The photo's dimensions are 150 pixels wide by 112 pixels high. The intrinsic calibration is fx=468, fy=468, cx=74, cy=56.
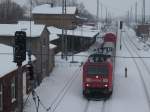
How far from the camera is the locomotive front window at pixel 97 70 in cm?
3173

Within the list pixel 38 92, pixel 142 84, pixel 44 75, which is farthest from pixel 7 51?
pixel 142 84

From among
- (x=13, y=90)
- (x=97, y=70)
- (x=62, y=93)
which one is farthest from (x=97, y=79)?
(x=13, y=90)

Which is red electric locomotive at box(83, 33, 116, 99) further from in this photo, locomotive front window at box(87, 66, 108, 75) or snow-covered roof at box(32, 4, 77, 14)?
snow-covered roof at box(32, 4, 77, 14)

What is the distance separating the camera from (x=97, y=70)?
3189 cm

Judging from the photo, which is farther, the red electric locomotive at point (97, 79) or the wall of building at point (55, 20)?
the wall of building at point (55, 20)

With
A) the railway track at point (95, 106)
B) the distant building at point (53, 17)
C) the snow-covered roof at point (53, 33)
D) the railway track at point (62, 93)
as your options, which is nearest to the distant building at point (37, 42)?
the railway track at point (62, 93)

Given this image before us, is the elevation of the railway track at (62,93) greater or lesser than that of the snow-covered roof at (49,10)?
lesser

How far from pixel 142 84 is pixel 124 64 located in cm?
1444

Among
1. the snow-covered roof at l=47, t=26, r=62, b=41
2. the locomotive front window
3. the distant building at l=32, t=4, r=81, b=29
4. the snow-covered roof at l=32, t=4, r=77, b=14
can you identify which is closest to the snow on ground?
the locomotive front window

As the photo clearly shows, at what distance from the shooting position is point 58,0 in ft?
602

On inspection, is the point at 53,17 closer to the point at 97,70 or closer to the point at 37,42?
the point at 37,42

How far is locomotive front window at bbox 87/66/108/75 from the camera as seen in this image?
3173 cm

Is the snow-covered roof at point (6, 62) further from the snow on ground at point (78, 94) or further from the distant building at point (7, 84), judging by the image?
the snow on ground at point (78, 94)

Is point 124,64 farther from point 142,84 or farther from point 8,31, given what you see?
point 8,31
